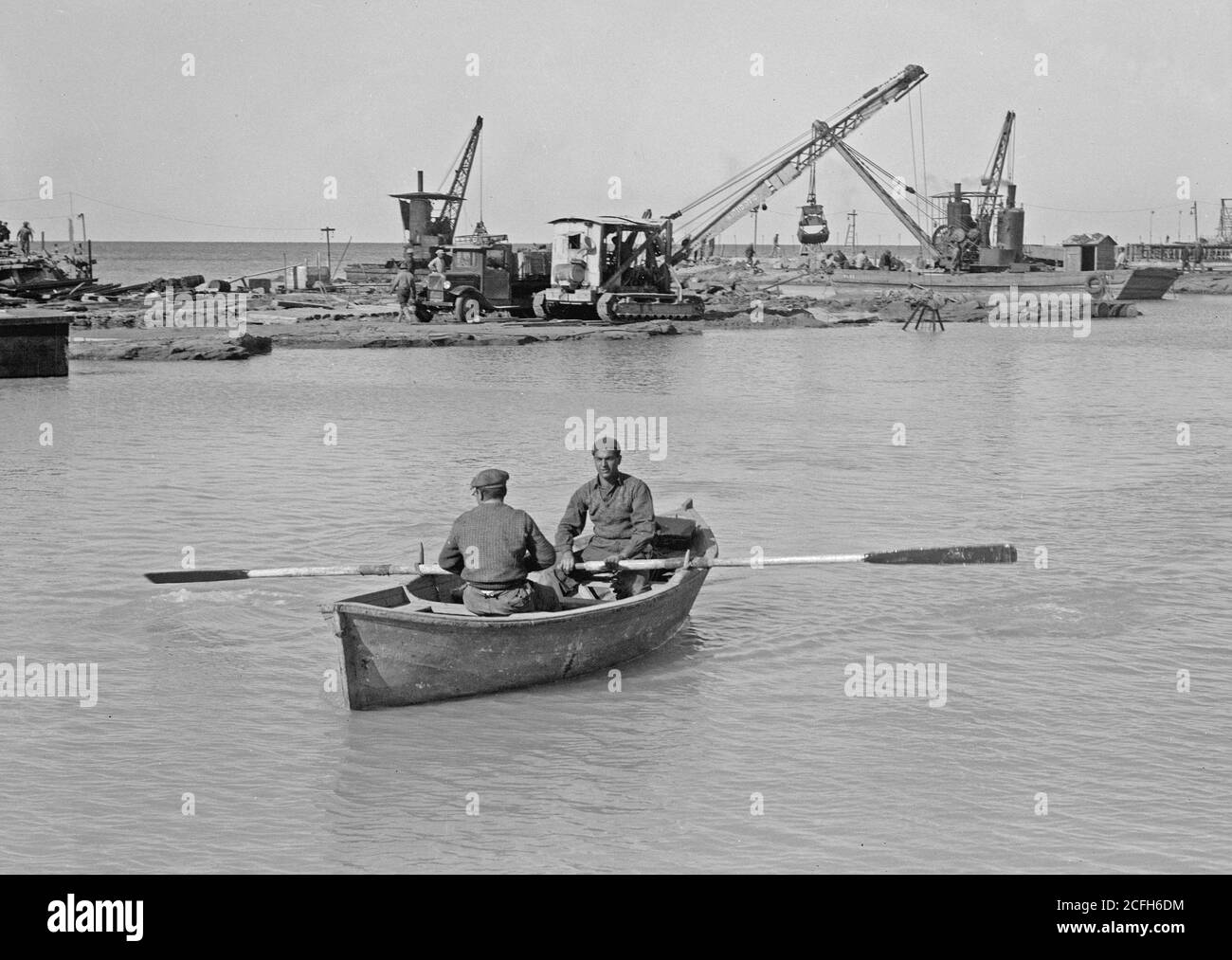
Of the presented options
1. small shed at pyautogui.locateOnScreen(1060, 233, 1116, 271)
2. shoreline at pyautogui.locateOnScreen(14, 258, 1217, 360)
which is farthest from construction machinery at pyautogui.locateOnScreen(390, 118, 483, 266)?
small shed at pyautogui.locateOnScreen(1060, 233, 1116, 271)

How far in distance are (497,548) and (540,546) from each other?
32 centimetres

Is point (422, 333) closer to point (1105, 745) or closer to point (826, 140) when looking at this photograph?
point (826, 140)

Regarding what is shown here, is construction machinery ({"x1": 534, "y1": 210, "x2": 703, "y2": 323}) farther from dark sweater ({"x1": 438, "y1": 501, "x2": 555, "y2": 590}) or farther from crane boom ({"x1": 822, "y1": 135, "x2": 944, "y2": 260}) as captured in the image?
dark sweater ({"x1": 438, "y1": 501, "x2": 555, "y2": 590})

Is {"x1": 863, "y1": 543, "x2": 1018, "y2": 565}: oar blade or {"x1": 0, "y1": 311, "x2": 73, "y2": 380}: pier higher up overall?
{"x1": 0, "y1": 311, "x2": 73, "y2": 380}: pier

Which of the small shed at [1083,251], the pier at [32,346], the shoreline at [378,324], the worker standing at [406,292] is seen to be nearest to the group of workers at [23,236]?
the shoreline at [378,324]

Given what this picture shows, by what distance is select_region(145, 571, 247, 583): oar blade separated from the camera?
11.4m

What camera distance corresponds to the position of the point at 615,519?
11.9 m

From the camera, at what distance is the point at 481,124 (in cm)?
7594

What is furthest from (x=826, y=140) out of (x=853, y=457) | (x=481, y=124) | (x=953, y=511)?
(x=953, y=511)

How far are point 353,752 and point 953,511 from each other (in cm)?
1079

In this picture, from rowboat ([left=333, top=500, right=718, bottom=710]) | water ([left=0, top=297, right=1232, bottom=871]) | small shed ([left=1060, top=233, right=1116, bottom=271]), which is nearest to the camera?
water ([left=0, top=297, right=1232, bottom=871])

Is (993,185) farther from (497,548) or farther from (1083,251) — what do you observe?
(497,548)

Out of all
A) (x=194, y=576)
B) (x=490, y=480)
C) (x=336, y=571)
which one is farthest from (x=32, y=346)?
(x=490, y=480)

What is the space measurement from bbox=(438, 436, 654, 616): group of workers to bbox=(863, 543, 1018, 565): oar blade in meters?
2.00
